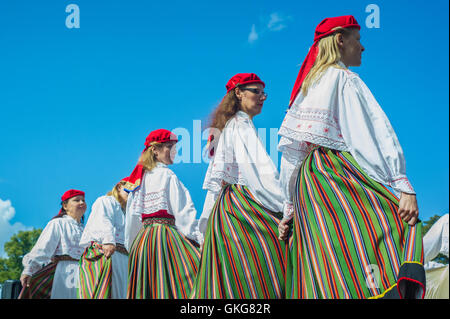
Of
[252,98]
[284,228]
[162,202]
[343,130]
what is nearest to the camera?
[343,130]

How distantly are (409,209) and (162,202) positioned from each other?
8.84ft

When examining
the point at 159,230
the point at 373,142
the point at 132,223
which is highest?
the point at 132,223

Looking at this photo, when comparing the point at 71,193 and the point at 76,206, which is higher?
the point at 71,193


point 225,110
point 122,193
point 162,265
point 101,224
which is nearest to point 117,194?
point 122,193

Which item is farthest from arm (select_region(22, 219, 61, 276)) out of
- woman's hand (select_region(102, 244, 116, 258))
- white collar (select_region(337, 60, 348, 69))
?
white collar (select_region(337, 60, 348, 69))

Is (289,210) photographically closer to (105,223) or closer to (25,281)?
(105,223)

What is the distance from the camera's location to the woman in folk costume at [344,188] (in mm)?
2477

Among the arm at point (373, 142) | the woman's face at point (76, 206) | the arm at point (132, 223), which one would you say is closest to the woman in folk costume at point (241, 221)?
the arm at point (373, 142)

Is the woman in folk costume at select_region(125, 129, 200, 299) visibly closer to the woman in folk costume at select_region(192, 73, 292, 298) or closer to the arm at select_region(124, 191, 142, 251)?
the arm at select_region(124, 191, 142, 251)

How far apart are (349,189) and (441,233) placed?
11.8ft

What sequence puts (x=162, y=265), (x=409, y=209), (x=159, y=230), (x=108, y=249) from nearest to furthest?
1. (x=409, y=209)
2. (x=162, y=265)
3. (x=159, y=230)
4. (x=108, y=249)

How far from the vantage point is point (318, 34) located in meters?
3.21

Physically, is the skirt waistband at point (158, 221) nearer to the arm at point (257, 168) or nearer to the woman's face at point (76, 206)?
the arm at point (257, 168)
